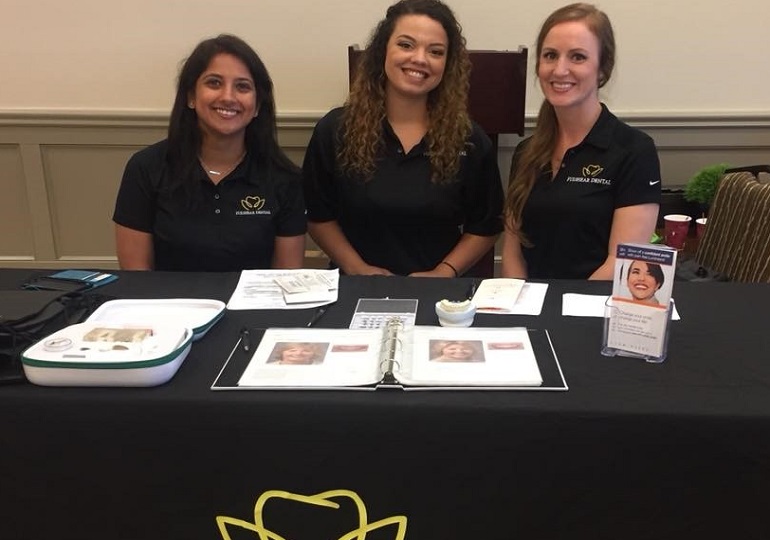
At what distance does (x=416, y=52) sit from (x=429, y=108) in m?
0.18

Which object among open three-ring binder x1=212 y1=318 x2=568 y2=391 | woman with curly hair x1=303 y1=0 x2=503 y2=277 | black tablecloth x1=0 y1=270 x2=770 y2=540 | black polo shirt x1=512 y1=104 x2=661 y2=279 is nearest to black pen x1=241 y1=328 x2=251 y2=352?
open three-ring binder x1=212 y1=318 x2=568 y2=391

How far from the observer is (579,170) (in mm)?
1892

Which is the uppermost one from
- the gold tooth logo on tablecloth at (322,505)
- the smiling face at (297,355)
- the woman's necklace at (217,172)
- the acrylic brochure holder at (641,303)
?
the woman's necklace at (217,172)

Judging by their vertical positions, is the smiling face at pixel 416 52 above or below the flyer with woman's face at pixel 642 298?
above

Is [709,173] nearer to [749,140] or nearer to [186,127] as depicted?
[749,140]

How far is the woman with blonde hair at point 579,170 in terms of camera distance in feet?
6.05

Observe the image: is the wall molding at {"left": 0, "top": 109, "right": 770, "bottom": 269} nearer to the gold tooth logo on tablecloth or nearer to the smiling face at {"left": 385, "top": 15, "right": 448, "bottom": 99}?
the smiling face at {"left": 385, "top": 15, "right": 448, "bottom": 99}

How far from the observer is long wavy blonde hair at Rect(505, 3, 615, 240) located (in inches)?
72.7

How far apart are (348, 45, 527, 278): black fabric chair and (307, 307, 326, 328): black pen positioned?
52.8 inches

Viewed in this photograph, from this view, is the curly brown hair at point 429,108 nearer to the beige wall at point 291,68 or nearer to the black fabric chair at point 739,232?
the black fabric chair at point 739,232

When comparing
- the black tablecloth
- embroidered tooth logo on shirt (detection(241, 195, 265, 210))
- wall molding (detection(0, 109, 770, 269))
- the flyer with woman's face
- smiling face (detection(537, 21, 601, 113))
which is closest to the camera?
the black tablecloth

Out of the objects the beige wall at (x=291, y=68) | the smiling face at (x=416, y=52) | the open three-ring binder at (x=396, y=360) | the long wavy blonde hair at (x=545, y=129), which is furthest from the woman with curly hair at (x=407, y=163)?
the beige wall at (x=291, y=68)

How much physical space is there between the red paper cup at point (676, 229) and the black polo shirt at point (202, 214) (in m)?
1.63

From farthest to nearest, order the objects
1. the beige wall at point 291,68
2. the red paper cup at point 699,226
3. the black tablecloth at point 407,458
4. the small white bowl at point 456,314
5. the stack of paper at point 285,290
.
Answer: the beige wall at point 291,68, the red paper cup at point 699,226, the stack of paper at point 285,290, the small white bowl at point 456,314, the black tablecloth at point 407,458
